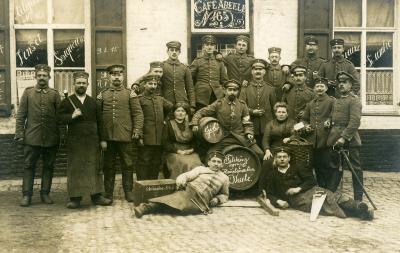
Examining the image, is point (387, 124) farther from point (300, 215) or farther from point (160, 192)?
point (160, 192)

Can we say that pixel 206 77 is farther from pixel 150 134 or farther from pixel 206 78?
pixel 150 134

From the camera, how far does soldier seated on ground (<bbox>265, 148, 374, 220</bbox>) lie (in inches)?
280

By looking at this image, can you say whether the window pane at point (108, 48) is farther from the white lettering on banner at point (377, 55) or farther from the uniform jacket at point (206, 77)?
the white lettering on banner at point (377, 55)

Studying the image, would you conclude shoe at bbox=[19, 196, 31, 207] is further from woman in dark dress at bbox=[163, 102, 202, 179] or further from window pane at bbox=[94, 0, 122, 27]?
window pane at bbox=[94, 0, 122, 27]

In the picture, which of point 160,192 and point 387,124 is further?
point 387,124

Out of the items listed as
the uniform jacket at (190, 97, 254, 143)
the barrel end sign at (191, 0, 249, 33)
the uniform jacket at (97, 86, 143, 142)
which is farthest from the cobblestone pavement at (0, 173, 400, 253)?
the barrel end sign at (191, 0, 249, 33)

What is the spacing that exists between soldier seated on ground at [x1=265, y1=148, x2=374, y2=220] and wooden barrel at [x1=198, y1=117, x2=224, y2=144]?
903 millimetres

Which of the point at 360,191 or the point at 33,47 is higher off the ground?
the point at 33,47

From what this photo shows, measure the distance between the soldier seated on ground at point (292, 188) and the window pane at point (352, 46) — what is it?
3.84 metres

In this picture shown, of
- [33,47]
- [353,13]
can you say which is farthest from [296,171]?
[33,47]

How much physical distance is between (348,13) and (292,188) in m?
4.61

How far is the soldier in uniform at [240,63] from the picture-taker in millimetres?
8734

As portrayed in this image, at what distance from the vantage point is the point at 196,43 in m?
10.0

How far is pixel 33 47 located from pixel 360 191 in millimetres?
5985
